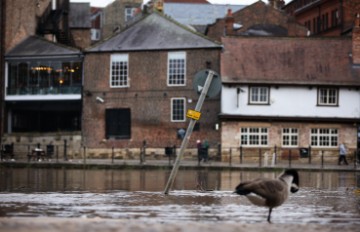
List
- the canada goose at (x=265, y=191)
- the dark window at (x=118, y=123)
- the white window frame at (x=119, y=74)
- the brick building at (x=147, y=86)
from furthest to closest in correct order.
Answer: the white window frame at (x=119, y=74), the dark window at (x=118, y=123), the brick building at (x=147, y=86), the canada goose at (x=265, y=191)

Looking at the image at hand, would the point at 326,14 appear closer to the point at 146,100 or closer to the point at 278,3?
the point at 278,3

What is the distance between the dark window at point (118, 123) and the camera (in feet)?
195

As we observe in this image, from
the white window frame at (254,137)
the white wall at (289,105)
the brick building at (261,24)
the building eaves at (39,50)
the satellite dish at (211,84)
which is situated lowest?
the white window frame at (254,137)

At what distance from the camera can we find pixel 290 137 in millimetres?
56469

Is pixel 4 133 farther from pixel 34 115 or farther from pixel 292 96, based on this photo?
pixel 292 96

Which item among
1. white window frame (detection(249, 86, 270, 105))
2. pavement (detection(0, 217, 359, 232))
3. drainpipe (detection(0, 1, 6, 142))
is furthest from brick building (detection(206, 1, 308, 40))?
pavement (detection(0, 217, 359, 232))

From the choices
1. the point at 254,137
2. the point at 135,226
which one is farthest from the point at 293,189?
the point at 254,137

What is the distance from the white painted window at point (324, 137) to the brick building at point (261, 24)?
2265 cm

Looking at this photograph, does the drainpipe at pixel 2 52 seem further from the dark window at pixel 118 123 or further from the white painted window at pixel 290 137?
the white painted window at pixel 290 137

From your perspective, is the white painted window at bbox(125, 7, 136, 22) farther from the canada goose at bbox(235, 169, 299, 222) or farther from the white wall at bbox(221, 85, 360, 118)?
the canada goose at bbox(235, 169, 299, 222)

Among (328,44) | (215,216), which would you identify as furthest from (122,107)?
(215,216)

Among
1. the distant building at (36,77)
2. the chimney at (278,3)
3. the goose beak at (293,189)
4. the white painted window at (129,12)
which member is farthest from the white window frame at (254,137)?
the white painted window at (129,12)

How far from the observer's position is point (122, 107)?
5997cm

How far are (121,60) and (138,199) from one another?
40.9m
